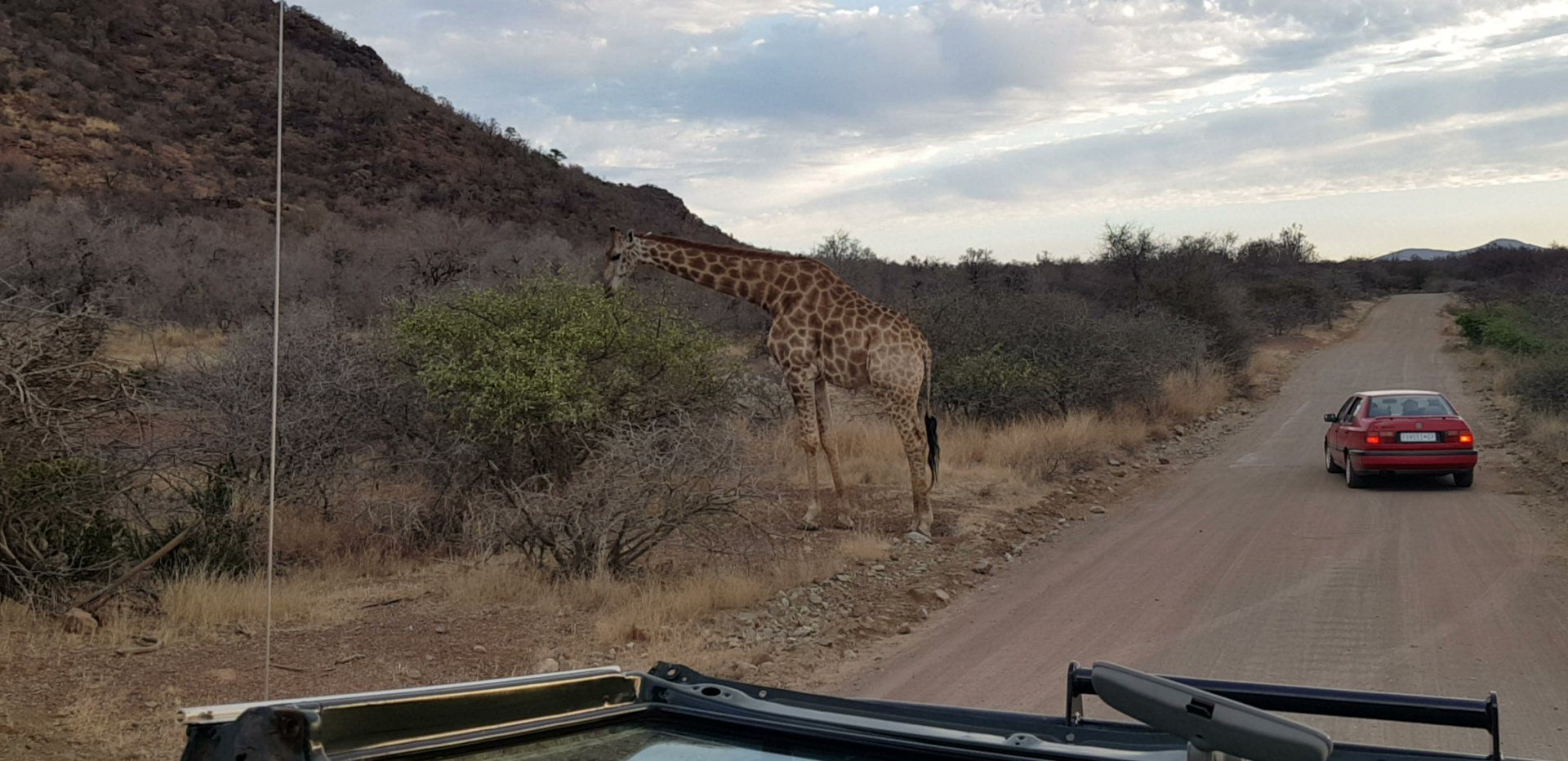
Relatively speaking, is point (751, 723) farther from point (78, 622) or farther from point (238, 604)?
point (238, 604)

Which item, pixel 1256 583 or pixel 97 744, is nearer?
pixel 97 744

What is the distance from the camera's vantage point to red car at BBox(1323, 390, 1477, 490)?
15477 millimetres

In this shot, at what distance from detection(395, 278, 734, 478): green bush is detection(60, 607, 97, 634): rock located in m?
3.40

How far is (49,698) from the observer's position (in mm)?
6668

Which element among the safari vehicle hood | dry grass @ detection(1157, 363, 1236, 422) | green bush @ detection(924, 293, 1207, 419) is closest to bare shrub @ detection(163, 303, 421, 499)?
the safari vehicle hood

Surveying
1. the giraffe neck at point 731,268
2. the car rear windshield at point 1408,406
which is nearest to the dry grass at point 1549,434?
the car rear windshield at point 1408,406

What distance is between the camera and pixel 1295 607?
30.9ft

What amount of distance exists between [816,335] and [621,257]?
85.1 inches

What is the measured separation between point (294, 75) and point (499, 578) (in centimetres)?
4423

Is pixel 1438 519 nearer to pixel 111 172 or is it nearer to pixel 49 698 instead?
pixel 49 698

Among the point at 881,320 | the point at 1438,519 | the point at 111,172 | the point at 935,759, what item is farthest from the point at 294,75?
the point at 935,759

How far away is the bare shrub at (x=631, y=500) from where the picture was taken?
9641mm

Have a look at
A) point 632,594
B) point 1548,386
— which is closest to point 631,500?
point 632,594

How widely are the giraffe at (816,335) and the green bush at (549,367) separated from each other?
1111 mm
